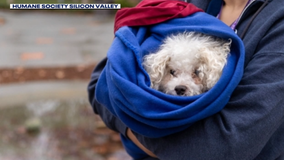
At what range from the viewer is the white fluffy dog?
149 cm

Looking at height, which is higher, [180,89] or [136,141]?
[180,89]

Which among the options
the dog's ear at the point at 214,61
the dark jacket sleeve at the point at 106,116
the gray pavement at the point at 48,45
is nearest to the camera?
the dog's ear at the point at 214,61

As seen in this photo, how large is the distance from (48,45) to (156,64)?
6.34m

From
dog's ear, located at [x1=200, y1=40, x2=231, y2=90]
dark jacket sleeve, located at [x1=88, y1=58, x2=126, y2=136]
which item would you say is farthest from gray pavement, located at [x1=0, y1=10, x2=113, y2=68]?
dog's ear, located at [x1=200, y1=40, x2=231, y2=90]

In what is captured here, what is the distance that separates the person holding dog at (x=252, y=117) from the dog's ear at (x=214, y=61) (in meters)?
0.09

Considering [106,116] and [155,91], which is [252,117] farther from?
[106,116]

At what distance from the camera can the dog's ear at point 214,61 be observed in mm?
1458

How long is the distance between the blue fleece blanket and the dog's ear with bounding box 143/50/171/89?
5cm

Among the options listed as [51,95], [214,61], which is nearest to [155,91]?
[214,61]

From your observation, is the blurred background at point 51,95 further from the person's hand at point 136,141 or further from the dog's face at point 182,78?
the dog's face at point 182,78

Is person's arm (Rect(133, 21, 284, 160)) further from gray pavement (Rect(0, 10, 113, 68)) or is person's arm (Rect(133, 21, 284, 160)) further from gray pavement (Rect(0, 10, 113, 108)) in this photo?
gray pavement (Rect(0, 10, 113, 68))

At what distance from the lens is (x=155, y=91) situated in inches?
53.6

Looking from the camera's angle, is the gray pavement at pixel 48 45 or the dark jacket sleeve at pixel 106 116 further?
the gray pavement at pixel 48 45

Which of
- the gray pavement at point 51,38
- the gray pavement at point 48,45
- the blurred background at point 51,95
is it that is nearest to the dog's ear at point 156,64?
the blurred background at point 51,95
